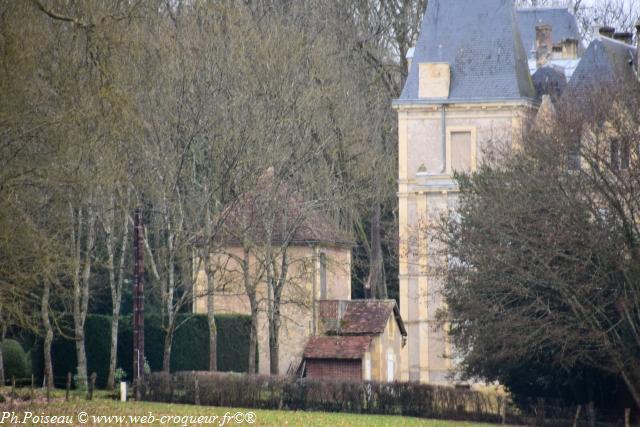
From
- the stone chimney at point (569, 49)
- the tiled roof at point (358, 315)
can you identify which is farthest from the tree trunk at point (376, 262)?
the stone chimney at point (569, 49)

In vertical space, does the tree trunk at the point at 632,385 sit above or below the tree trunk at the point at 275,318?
below

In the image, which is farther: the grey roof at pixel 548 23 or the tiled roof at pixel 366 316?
the grey roof at pixel 548 23

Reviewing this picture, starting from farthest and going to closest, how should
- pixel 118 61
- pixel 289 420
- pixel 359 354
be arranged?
pixel 359 354 < pixel 289 420 < pixel 118 61

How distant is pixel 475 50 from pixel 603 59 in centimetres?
537

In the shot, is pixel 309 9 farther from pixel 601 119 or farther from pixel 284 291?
pixel 601 119

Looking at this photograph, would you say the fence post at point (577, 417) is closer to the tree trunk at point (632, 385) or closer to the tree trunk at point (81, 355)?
the tree trunk at point (632, 385)

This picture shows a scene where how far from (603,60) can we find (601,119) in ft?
37.3

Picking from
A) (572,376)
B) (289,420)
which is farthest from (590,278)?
(289,420)

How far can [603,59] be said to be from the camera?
41.9 meters

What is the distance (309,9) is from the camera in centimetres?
5272

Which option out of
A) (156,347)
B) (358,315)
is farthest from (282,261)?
(156,347)

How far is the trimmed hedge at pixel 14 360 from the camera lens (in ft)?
147

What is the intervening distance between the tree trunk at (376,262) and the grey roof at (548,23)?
8696 mm

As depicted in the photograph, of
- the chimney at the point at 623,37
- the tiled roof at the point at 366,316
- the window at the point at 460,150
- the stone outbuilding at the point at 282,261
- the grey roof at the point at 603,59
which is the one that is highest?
the chimney at the point at 623,37
